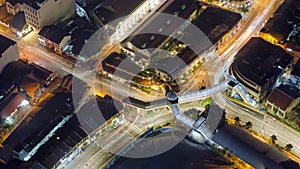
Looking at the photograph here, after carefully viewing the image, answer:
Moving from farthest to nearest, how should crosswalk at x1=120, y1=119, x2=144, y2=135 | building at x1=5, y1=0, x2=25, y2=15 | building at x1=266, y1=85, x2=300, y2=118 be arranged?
building at x1=5, y1=0, x2=25, y2=15, building at x1=266, y1=85, x2=300, y2=118, crosswalk at x1=120, y1=119, x2=144, y2=135

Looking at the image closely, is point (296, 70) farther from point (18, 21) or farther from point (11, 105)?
point (18, 21)

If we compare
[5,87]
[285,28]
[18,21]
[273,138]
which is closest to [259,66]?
[285,28]

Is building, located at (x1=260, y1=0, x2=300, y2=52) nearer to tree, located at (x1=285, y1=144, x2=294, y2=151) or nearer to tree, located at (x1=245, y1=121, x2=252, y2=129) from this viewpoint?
tree, located at (x1=245, y1=121, x2=252, y2=129)

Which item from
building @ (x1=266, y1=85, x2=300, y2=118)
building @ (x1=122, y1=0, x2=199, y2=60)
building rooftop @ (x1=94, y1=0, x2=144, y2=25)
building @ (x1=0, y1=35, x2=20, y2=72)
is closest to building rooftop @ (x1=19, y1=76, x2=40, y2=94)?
building @ (x1=0, y1=35, x2=20, y2=72)

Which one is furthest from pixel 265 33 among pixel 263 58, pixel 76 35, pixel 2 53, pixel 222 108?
pixel 2 53

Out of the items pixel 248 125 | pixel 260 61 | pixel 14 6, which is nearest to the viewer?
pixel 248 125

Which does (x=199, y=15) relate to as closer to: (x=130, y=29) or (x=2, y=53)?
(x=130, y=29)
